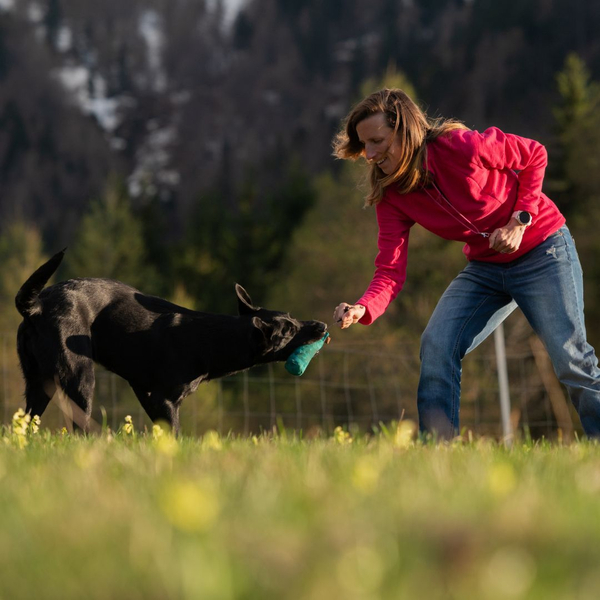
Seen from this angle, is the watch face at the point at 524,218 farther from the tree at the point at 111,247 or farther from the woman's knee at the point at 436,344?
the tree at the point at 111,247

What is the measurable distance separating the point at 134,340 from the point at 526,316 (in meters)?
2.23

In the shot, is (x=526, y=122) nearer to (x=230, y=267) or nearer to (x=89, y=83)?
(x=230, y=267)

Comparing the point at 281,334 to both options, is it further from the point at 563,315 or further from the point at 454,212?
the point at 563,315

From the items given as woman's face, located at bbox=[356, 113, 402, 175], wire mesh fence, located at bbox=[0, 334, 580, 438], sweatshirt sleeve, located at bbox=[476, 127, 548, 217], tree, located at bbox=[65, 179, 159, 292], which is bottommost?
wire mesh fence, located at bbox=[0, 334, 580, 438]

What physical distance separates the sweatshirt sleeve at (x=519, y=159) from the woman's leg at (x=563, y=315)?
0.23m

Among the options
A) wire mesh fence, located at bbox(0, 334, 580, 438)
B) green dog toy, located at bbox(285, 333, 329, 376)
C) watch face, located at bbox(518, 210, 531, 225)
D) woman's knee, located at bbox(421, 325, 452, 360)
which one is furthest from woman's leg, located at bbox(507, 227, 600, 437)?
wire mesh fence, located at bbox(0, 334, 580, 438)

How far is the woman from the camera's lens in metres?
3.94

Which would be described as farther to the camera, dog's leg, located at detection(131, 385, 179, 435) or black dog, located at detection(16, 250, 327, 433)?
dog's leg, located at detection(131, 385, 179, 435)

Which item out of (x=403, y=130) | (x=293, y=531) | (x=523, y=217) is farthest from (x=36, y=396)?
(x=293, y=531)

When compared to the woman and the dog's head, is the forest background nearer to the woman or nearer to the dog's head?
the dog's head

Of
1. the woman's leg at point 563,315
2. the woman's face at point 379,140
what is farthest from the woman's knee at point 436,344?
the woman's face at point 379,140

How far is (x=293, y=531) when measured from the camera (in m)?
1.40

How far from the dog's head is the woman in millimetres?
1260

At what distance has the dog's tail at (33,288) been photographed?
4344 millimetres
